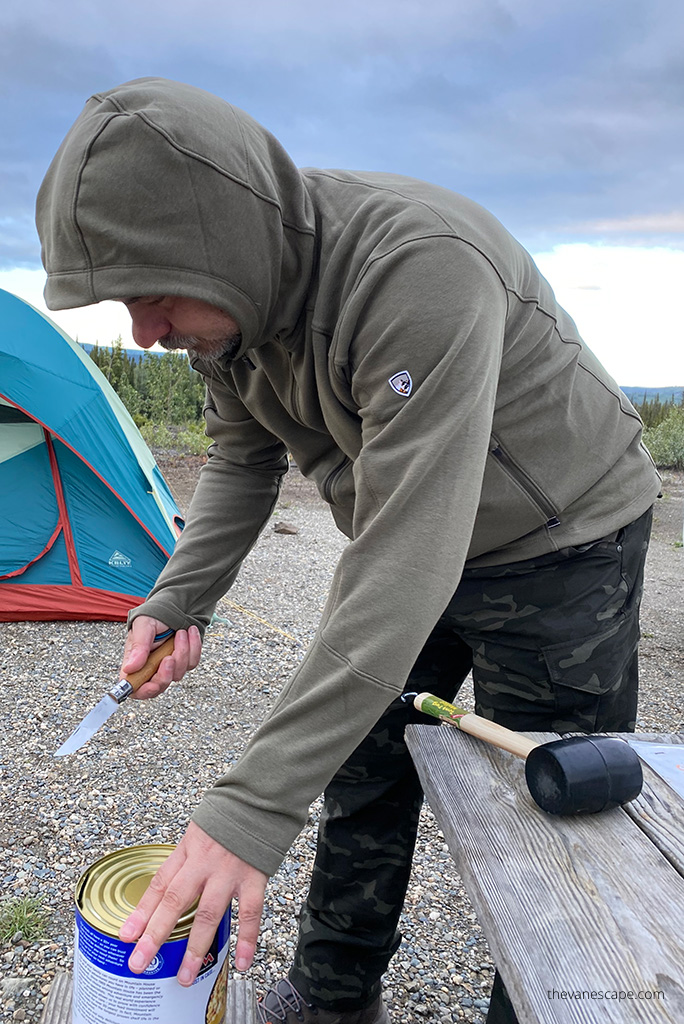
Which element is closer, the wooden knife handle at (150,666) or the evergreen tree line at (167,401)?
the wooden knife handle at (150,666)

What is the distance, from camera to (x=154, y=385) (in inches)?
519

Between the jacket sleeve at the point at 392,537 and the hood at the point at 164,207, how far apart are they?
0.88 feet

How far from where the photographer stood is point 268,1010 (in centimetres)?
209

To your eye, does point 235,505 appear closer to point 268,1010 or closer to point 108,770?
point 268,1010

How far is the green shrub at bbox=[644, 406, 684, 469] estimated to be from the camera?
1461 centimetres

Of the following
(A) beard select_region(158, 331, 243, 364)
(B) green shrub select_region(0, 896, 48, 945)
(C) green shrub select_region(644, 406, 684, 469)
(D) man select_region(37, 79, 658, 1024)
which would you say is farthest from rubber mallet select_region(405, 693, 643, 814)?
(C) green shrub select_region(644, 406, 684, 469)

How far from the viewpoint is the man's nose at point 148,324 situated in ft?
5.18

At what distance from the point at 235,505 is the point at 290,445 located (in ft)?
1.16

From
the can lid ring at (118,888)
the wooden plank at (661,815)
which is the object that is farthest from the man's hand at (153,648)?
the wooden plank at (661,815)

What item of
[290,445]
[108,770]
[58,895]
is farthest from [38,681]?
[290,445]

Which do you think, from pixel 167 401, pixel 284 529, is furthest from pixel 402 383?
pixel 167 401

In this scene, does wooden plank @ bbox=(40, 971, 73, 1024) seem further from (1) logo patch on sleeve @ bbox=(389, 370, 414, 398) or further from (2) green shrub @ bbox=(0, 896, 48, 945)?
(1) logo patch on sleeve @ bbox=(389, 370, 414, 398)

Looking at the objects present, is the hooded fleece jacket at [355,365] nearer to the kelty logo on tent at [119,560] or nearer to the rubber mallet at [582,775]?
the rubber mallet at [582,775]

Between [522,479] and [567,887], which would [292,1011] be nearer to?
[567,887]
